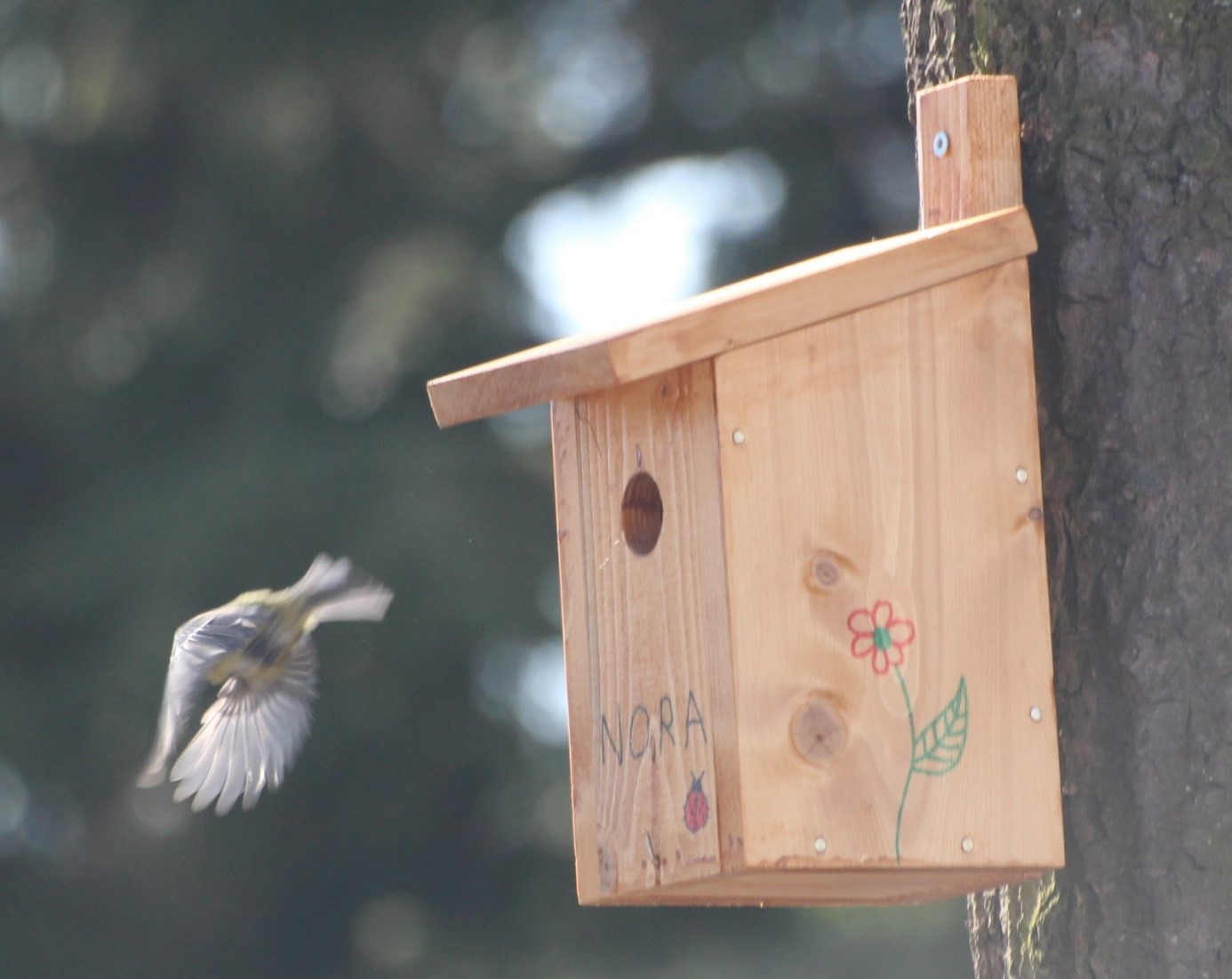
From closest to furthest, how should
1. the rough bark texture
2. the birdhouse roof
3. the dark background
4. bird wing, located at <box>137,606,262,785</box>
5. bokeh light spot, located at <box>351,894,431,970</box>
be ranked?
the birdhouse roof < the rough bark texture < bird wing, located at <box>137,606,262,785</box> < the dark background < bokeh light spot, located at <box>351,894,431,970</box>

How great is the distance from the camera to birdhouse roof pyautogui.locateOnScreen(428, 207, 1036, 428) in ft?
7.30

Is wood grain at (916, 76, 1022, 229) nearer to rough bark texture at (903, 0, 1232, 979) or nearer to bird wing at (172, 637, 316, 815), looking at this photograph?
rough bark texture at (903, 0, 1232, 979)

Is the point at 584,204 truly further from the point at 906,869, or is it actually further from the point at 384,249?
the point at 906,869

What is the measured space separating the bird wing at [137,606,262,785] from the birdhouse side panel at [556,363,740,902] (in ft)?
4.86

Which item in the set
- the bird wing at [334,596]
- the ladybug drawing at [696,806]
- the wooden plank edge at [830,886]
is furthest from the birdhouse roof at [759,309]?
the bird wing at [334,596]

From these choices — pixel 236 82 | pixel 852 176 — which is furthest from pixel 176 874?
pixel 852 176

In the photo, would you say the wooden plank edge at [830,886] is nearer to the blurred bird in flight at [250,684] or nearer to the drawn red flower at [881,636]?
the drawn red flower at [881,636]

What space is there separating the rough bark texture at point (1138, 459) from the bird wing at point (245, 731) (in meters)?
2.10

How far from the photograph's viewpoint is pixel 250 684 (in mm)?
4289

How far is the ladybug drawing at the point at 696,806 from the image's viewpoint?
225 cm

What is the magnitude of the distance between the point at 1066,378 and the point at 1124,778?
473 mm

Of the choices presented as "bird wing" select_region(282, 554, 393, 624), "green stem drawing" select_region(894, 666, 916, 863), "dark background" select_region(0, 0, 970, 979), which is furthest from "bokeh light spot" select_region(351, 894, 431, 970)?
"green stem drawing" select_region(894, 666, 916, 863)

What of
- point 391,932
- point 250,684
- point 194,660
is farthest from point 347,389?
point 194,660

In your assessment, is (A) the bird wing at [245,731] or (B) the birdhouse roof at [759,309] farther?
(A) the bird wing at [245,731]
